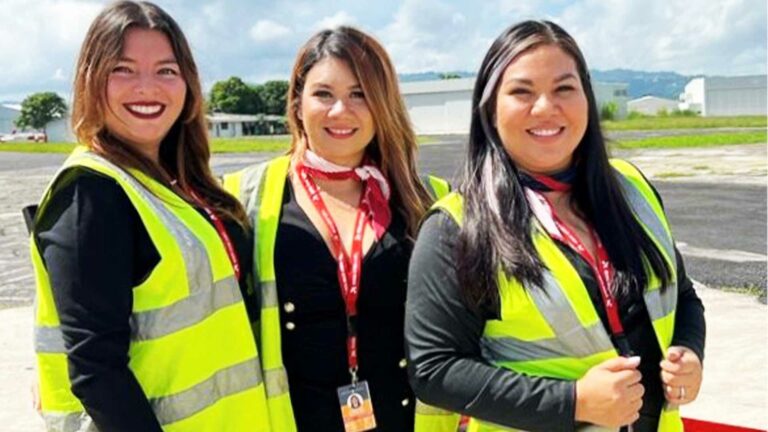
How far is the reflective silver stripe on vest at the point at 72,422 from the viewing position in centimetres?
213

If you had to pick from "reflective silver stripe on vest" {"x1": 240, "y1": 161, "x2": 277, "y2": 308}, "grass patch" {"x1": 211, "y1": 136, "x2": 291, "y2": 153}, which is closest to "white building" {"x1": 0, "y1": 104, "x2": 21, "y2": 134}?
"grass patch" {"x1": 211, "y1": 136, "x2": 291, "y2": 153}

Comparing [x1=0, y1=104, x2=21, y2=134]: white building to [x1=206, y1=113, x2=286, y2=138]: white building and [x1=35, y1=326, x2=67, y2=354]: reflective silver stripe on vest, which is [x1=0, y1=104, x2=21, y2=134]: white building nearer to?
[x1=206, y1=113, x2=286, y2=138]: white building

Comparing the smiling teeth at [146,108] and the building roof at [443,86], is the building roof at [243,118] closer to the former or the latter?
the building roof at [443,86]

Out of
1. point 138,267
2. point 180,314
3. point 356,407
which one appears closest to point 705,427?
point 356,407

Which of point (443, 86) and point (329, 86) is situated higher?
point (443, 86)

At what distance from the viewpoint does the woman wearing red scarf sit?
8.62 feet

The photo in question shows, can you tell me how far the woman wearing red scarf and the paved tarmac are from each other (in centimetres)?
44

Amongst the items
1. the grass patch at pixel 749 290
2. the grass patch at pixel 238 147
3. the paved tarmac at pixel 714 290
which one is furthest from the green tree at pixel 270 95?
the grass patch at pixel 749 290

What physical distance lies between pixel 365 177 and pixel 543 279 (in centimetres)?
105

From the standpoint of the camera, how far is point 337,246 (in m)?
2.69

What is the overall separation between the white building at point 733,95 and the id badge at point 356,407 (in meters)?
120

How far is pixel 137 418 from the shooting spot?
81.0 inches

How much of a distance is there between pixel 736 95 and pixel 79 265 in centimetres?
12340

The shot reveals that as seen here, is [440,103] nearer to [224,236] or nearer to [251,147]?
[251,147]
